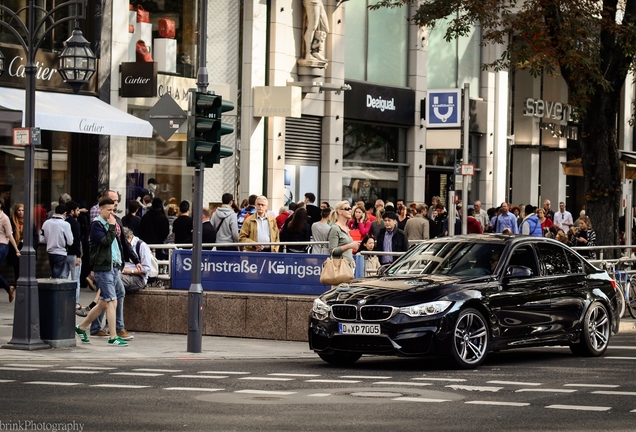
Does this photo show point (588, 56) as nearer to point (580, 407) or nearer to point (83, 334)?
point (83, 334)

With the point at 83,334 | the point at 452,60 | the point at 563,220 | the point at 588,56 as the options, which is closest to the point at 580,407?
the point at 83,334

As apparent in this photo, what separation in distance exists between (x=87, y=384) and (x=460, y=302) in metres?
4.11

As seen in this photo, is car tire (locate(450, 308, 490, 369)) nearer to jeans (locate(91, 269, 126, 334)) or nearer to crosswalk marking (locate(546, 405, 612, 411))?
crosswalk marking (locate(546, 405, 612, 411))

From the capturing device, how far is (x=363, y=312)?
48.0 feet

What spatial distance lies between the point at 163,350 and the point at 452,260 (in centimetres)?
395

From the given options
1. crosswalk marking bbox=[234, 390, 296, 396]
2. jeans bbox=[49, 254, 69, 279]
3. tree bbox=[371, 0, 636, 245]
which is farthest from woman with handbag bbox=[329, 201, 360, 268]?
tree bbox=[371, 0, 636, 245]

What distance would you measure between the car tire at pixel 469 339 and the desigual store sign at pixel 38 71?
47.0 feet

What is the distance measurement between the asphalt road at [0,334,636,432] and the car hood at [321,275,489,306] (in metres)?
0.78

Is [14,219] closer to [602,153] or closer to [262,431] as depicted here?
[602,153]

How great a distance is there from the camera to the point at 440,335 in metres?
14.4

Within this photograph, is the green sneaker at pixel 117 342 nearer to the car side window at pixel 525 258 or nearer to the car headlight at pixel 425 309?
the car headlight at pixel 425 309

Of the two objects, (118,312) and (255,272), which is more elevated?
A: (255,272)

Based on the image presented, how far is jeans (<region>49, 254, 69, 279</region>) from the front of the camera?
21875mm

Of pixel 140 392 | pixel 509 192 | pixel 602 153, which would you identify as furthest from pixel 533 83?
pixel 140 392
